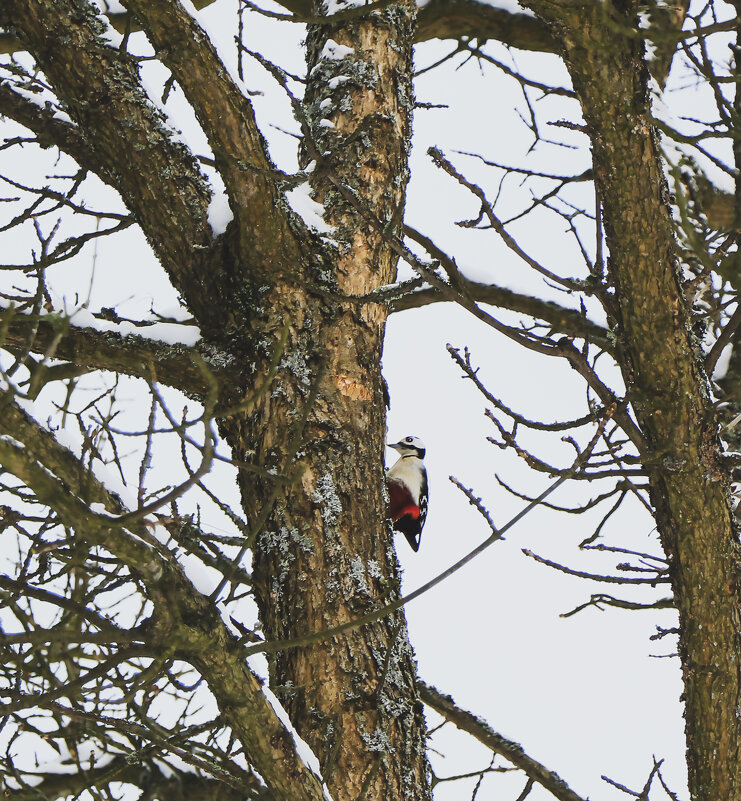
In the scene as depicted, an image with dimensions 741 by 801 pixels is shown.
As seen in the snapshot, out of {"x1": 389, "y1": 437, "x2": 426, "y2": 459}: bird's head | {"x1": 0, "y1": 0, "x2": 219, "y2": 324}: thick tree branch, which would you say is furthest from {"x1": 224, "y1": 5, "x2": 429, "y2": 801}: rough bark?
{"x1": 389, "y1": 437, "x2": 426, "y2": 459}: bird's head

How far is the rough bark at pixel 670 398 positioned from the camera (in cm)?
229

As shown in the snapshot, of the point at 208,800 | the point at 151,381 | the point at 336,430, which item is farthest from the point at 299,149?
the point at 208,800

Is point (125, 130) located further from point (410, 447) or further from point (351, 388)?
point (410, 447)

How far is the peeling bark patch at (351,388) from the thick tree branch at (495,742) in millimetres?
952

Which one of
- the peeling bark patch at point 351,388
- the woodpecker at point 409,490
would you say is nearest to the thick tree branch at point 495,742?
the peeling bark patch at point 351,388

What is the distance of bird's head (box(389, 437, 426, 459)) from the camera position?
688cm

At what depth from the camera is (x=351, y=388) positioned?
95.6 inches

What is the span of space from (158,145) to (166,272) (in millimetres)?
352

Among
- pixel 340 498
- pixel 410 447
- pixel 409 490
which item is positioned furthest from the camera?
pixel 410 447

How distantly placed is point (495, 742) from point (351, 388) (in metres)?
1.29

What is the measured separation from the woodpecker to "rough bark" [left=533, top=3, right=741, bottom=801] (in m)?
3.68

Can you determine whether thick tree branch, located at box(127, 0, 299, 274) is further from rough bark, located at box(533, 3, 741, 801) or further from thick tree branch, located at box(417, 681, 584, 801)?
thick tree branch, located at box(417, 681, 584, 801)

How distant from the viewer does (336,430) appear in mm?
2334

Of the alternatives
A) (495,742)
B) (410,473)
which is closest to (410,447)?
(410,473)
